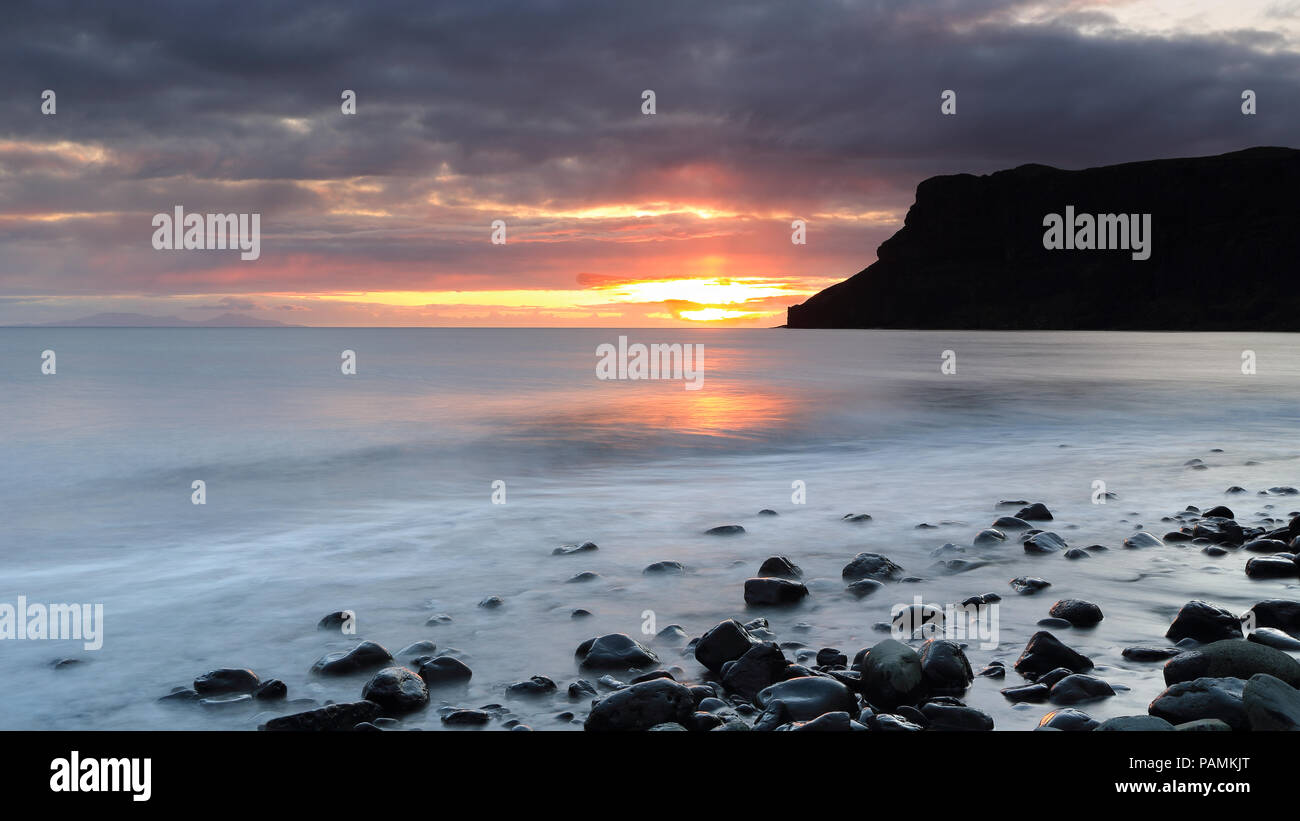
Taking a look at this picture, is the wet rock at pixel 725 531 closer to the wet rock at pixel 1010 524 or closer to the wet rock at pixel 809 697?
the wet rock at pixel 1010 524

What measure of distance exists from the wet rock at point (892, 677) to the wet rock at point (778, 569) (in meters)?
2.44

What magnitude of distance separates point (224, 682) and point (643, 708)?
245 cm

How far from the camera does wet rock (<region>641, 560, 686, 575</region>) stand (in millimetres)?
7504

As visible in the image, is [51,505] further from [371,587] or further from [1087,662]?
[1087,662]

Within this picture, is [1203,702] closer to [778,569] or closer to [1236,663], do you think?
[1236,663]

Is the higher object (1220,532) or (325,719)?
(1220,532)

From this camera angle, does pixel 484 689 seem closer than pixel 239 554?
Yes

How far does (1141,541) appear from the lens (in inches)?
318

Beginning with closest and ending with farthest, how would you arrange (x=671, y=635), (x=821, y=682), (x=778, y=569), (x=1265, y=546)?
1. (x=821, y=682)
2. (x=671, y=635)
3. (x=778, y=569)
4. (x=1265, y=546)
